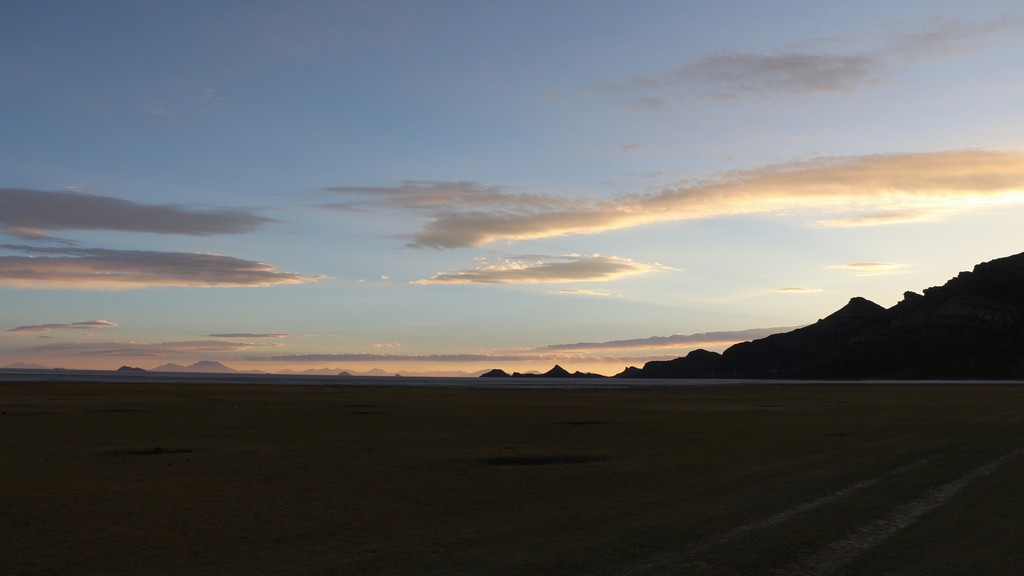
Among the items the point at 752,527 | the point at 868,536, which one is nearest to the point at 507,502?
the point at 752,527

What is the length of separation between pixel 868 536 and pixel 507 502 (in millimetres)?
6593

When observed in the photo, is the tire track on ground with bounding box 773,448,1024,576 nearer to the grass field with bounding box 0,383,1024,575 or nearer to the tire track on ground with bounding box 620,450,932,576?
the grass field with bounding box 0,383,1024,575

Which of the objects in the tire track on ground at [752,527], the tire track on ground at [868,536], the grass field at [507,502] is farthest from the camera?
the grass field at [507,502]

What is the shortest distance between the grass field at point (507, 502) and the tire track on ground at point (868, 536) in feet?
0.17

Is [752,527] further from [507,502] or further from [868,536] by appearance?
[507,502]

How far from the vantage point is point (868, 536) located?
1248 cm

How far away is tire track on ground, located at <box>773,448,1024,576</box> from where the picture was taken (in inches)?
415

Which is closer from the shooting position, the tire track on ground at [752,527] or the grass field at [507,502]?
the tire track on ground at [752,527]

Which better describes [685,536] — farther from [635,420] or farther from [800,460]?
[635,420]

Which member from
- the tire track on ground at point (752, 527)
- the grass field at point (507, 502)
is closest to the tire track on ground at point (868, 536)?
the grass field at point (507, 502)

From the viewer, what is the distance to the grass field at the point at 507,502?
37.1 feet

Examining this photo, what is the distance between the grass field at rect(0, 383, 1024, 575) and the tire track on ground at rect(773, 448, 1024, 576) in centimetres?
5

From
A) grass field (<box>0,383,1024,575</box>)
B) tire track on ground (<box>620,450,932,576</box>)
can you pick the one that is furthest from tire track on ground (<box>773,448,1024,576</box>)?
tire track on ground (<box>620,450,932,576</box>)

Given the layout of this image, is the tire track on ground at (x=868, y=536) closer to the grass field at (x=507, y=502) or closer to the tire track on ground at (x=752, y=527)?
the grass field at (x=507, y=502)
